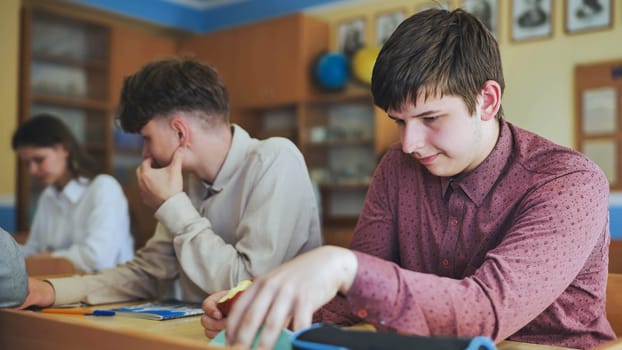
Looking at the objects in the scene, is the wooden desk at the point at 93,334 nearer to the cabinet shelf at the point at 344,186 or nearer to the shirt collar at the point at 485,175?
the shirt collar at the point at 485,175

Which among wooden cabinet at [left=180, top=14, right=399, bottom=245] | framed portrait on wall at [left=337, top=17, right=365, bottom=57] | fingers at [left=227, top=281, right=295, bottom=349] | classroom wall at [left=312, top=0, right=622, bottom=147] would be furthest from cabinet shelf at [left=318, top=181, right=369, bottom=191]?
fingers at [left=227, top=281, right=295, bottom=349]

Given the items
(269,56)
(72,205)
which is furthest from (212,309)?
(269,56)

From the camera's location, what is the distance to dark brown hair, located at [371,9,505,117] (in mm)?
1059

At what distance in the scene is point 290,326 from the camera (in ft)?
2.56

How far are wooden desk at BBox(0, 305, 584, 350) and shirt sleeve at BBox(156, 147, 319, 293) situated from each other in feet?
0.75

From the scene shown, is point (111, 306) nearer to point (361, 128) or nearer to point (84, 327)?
point (84, 327)

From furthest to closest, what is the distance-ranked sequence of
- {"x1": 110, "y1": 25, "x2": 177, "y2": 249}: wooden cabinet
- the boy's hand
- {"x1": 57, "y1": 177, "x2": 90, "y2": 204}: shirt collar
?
{"x1": 110, "y1": 25, "x2": 177, "y2": 249}: wooden cabinet < {"x1": 57, "y1": 177, "x2": 90, "y2": 204}: shirt collar < the boy's hand

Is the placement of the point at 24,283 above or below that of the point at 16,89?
below

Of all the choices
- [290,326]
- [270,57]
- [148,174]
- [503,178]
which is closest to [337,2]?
Result: [270,57]

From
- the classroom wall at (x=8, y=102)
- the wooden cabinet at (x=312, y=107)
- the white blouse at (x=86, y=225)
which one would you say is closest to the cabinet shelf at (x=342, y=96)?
the wooden cabinet at (x=312, y=107)

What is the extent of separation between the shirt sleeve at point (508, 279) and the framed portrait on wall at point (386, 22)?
439 centimetres

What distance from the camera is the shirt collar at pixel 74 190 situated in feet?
9.32

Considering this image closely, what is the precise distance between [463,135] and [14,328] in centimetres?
75

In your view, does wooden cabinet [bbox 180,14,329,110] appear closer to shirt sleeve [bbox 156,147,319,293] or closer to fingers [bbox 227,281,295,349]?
shirt sleeve [bbox 156,147,319,293]
